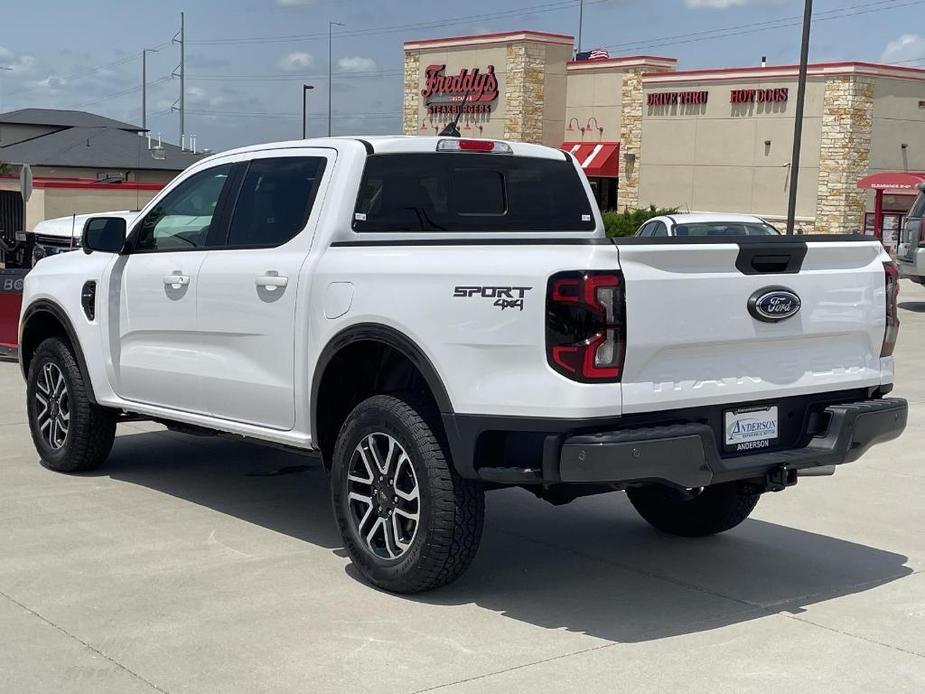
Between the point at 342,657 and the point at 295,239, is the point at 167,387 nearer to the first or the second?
the point at 295,239

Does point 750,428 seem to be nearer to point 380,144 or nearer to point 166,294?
point 380,144

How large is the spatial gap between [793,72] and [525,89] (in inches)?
455

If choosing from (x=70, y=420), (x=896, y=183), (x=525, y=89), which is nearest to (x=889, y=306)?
(x=70, y=420)

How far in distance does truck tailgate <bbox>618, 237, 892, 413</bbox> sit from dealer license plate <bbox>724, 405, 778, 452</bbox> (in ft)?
0.26

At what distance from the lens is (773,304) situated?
561 centimetres

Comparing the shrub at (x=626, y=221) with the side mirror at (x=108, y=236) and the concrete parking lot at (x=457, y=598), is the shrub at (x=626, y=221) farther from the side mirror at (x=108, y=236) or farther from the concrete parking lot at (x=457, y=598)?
the side mirror at (x=108, y=236)

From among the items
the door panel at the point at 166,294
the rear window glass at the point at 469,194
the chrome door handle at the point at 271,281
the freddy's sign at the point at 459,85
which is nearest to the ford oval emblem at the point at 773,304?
the rear window glass at the point at 469,194

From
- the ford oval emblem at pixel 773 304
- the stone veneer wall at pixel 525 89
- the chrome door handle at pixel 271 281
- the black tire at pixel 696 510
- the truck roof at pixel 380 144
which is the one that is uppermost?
the stone veneer wall at pixel 525 89

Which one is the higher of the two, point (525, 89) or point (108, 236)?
point (525, 89)

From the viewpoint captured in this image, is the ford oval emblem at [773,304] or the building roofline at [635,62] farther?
the building roofline at [635,62]

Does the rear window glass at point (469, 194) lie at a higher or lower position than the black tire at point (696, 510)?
higher

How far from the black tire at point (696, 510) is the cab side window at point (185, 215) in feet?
8.83

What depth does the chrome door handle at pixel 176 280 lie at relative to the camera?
23.5 feet

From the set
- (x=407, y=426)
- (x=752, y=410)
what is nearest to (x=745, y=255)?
(x=752, y=410)
